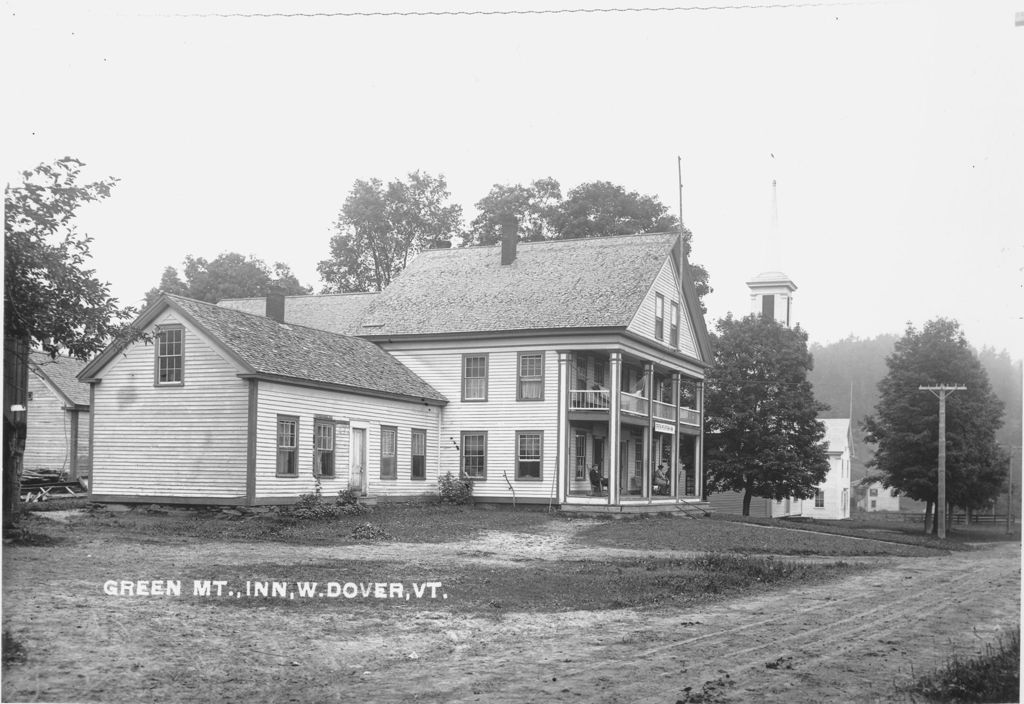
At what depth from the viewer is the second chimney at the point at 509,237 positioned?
71.5 ft

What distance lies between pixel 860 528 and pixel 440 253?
44.7ft

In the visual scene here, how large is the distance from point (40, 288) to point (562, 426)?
19.8 meters

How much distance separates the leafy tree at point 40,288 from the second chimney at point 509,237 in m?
9.96

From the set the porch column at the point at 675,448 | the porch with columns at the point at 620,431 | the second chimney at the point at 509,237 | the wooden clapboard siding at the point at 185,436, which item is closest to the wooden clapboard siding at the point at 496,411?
the porch with columns at the point at 620,431

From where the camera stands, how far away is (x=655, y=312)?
104 feet

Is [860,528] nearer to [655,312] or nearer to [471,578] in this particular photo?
[655,312]

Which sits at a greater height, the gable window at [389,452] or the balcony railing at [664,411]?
the balcony railing at [664,411]

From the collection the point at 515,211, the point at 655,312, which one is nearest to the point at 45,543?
the point at 515,211

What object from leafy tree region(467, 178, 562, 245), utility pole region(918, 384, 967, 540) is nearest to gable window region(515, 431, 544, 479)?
leafy tree region(467, 178, 562, 245)

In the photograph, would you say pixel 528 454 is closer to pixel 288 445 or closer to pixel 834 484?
pixel 288 445

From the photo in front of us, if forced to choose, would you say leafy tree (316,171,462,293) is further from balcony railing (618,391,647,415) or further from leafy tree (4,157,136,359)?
balcony railing (618,391,647,415)

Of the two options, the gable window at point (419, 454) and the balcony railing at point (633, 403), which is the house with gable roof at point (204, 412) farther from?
the balcony railing at point (633, 403)

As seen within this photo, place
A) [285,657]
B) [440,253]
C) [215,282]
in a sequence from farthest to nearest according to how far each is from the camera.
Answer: [440,253] < [215,282] < [285,657]

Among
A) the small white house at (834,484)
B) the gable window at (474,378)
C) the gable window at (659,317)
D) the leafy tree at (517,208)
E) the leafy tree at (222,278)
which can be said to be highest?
the leafy tree at (517,208)
